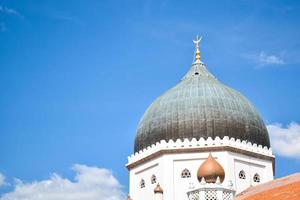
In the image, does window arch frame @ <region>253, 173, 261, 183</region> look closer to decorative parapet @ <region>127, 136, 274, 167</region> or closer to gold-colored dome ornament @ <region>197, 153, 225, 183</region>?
decorative parapet @ <region>127, 136, 274, 167</region>

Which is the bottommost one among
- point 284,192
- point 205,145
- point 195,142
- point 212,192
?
point 212,192

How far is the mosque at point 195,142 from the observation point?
2822cm

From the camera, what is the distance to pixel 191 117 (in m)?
29.4

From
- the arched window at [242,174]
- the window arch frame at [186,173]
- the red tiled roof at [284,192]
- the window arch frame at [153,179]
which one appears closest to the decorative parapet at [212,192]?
the red tiled roof at [284,192]

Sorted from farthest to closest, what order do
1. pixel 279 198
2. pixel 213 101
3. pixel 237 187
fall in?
pixel 213 101, pixel 237 187, pixel 279 198

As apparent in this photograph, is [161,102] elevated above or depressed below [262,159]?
above

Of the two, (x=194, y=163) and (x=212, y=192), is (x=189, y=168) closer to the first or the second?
(x=194, y=163)

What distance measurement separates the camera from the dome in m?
29.1

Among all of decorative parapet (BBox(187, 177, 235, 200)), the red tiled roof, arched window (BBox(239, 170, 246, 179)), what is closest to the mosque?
arched window (BBox(239, 170, 246, 179))

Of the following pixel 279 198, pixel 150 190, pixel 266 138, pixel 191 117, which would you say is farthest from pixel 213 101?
pixel 279 198

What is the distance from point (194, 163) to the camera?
2833cm

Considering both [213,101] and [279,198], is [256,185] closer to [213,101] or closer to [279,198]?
[213,101]

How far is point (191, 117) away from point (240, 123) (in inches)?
102

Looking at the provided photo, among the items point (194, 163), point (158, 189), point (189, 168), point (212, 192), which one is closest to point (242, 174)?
point (194, 163)
